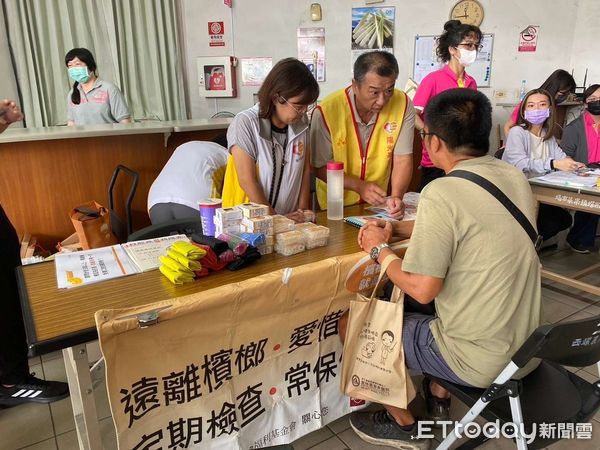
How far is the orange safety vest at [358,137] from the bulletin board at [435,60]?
9.77 feet

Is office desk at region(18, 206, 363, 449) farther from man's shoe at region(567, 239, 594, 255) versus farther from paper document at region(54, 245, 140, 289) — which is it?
man's shoe at region(567, 239, 594, 255)

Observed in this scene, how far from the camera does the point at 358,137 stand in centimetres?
198

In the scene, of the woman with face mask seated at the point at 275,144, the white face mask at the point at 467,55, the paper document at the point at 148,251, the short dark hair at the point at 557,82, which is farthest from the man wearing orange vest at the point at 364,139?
the short dark hair at the point at 557,82

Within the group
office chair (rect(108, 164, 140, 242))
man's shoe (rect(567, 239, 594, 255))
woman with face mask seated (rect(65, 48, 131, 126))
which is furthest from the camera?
man's shoe (rect(567, 239, 594, 255))

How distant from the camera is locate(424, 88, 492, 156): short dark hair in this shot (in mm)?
1147

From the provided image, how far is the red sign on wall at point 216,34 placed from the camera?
5.14 m

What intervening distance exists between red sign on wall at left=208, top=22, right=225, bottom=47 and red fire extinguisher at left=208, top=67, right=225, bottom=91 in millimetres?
295

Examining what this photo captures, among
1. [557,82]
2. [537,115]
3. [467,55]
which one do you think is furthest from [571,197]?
[557,82]

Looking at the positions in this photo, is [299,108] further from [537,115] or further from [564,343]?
[537,115]

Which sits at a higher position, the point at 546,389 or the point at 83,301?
the point at 83,301

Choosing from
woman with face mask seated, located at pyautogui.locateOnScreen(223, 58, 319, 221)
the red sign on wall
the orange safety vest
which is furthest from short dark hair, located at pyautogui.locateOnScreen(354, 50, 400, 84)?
the red sign on wall

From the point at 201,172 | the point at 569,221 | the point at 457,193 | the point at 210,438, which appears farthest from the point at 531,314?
the point at 569,221

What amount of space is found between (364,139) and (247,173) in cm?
63

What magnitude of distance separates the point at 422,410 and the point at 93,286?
4.49 ft
